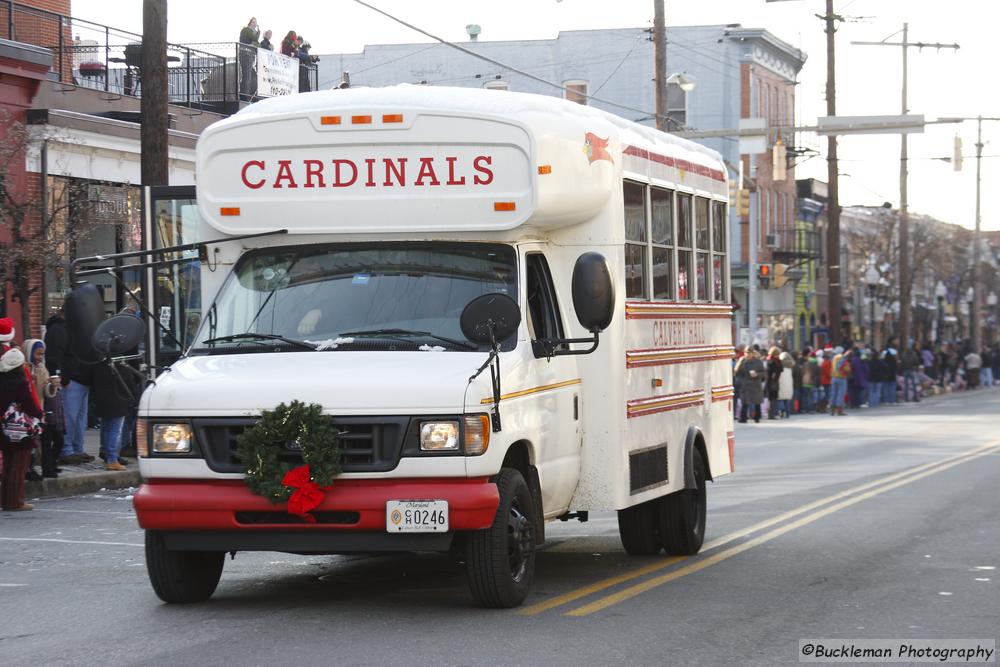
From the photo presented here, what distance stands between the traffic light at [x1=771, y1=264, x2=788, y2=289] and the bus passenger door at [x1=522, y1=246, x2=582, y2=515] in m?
47.8

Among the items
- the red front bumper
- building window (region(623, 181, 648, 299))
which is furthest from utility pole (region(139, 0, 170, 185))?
the red front bumper

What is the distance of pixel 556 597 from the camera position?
32.5 ft

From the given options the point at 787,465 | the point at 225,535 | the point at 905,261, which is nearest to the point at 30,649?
the point at 225,535

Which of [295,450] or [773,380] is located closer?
[295,450]

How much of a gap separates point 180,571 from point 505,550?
6.17ft

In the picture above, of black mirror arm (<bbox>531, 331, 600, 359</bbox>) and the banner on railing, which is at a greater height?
the banner on railing

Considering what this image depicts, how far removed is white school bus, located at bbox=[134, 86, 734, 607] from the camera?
868 cm

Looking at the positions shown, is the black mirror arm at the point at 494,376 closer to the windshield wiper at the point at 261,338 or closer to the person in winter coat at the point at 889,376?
the windshield wiper at the point at 261,338

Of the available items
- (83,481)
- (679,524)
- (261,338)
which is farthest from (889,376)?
(261,338)

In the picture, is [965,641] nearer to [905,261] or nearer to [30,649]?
[30,649]

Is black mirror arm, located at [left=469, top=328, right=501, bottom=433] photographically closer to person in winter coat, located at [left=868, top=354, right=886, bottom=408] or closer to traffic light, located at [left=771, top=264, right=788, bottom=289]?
person in winter coat, located at [left=868, top=354, right=886, bottom=408]

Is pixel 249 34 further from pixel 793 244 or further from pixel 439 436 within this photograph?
pixel 793 244

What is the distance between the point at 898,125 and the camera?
32094 millimetres

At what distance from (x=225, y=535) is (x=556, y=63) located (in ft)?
180
